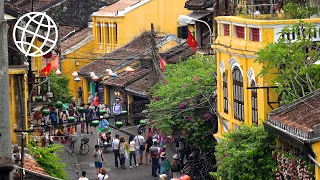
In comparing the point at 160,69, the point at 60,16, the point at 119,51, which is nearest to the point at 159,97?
the point at 160,69

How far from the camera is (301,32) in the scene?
80.3 ft

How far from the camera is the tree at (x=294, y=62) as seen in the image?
22969 mm

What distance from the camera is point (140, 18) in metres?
55.4

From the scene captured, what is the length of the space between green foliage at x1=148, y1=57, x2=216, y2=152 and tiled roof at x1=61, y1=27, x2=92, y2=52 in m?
24.7

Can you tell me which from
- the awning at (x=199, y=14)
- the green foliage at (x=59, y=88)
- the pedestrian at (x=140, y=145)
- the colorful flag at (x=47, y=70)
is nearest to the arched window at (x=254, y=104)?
the colorful flag at (x=47, y=70)

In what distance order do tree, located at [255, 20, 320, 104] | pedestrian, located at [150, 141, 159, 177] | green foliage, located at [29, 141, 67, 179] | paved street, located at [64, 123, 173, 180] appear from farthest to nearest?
paved street, located at [64, 123, 173, 180] < pedestrian, located at [150, 141, 159, 177] < green foliage, located at [29, 141, 67, 179] < tree, located at [255, 20, 320, 104]

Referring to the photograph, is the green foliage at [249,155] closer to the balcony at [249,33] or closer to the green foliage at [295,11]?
the balcony at [249,33]

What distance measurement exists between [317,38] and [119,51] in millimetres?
28429

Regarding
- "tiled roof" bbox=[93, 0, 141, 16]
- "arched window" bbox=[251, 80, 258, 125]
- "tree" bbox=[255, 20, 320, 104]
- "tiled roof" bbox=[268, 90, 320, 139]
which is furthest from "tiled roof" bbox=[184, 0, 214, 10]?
"tiled roof" bbox=[268, 90, 320, 139]

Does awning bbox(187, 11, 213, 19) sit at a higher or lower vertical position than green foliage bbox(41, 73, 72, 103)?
higher

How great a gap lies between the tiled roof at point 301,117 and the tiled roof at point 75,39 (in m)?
37.8

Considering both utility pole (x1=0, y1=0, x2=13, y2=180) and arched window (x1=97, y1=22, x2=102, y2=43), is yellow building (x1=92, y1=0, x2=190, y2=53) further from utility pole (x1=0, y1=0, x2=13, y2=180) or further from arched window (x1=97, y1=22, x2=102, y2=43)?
utility pole (x1=0, y1=0, x2=13, y2=180)

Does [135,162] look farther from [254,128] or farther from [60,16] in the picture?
[60,16]

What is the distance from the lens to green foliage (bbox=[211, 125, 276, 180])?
877 inches
